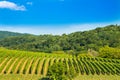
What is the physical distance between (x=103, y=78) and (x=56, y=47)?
12236 cm

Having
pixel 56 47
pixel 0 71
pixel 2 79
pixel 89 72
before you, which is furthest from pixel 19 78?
pixel 56 47

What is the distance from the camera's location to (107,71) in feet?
212

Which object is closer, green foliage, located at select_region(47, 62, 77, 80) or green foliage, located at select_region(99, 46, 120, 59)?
green foliage, located at select_region(47, 62, 77, 80)

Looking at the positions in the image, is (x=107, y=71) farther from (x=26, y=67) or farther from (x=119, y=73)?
(x=26, y=67)

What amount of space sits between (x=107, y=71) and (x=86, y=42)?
115 meters

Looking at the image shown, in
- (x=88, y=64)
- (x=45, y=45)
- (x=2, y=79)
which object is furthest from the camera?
(x=45, y=45)

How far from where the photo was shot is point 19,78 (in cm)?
5100

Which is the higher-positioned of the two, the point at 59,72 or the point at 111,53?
the point at 59,72

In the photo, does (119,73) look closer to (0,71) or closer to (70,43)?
(0,71)

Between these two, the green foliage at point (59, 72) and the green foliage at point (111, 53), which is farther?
the green foliage at point (111, 53)

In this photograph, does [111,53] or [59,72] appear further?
[111,53]

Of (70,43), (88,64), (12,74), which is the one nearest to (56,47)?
(70,43)

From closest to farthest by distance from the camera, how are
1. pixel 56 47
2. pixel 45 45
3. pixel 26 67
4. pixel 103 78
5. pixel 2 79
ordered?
1. pixel 2 79
2. pixel 103 78
3. pixel 26 67
4. pixel 56 47
5. pixel 45 45

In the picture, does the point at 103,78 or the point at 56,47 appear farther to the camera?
the point at 56,47
